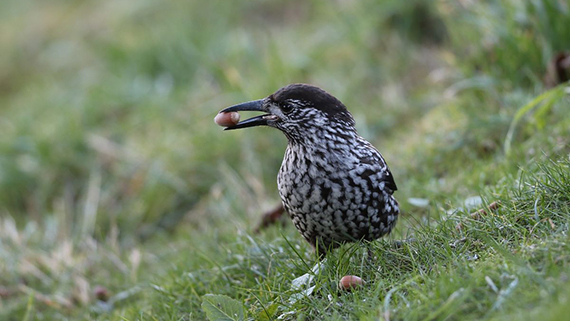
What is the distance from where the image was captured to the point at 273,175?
6.25 m

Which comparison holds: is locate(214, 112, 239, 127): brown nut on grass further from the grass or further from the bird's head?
the grass

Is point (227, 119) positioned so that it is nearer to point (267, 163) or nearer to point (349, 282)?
point (349, 282)

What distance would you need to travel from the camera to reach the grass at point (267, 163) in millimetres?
3029

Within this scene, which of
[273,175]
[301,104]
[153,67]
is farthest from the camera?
[153,67]

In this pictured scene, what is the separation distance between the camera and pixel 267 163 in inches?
248

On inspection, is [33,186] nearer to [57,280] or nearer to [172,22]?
[57,280]

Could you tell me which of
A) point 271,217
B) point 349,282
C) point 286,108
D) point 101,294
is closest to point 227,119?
point 286,108

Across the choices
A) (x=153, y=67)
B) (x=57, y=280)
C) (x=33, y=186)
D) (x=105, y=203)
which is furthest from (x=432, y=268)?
(x=153, y=67)

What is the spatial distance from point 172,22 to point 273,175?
11.7 ft

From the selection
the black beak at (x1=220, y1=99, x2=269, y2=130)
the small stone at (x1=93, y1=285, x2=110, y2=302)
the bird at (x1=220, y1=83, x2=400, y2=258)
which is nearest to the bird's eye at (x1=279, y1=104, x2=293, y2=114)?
the bird at (x1=220, y1=83, x2=400, y2=258)

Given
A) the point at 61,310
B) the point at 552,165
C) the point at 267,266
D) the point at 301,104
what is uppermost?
the point at 301,104

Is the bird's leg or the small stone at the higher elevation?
the bird's leg

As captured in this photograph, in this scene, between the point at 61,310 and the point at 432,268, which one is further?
the point at 61,310

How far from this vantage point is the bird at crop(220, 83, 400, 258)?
135 inches
